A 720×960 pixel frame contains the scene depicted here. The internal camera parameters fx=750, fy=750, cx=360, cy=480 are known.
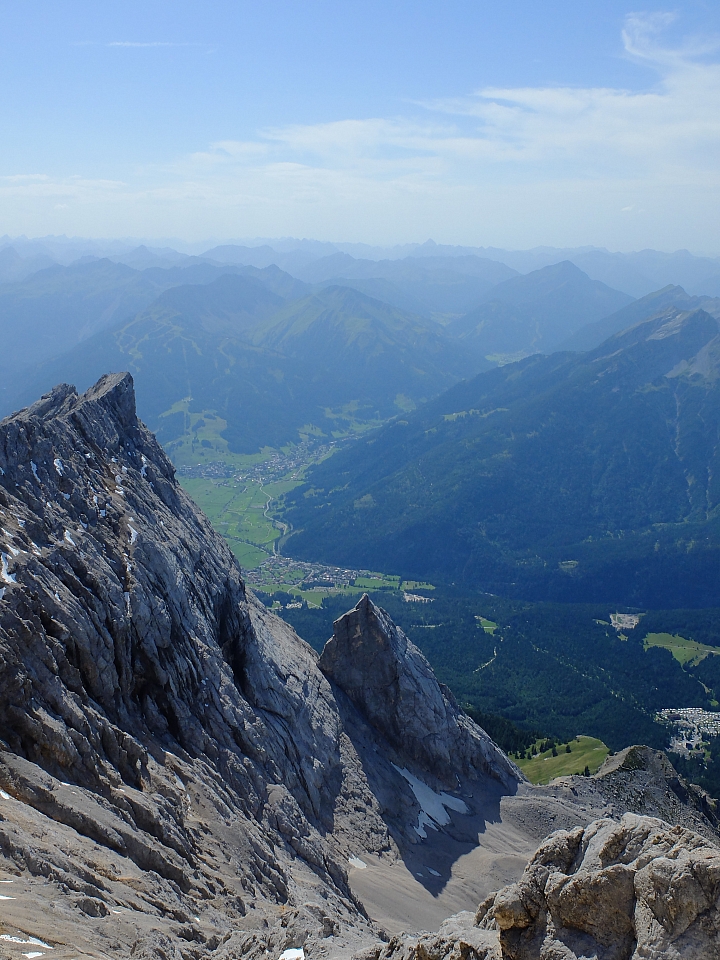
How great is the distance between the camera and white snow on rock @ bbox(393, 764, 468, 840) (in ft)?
219

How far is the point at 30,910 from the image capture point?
2438 centimetres

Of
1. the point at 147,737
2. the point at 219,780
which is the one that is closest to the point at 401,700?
the point at 219,780

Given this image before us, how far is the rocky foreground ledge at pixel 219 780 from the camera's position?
913 inches

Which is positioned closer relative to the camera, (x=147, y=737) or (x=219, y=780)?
(x=147, y=737)

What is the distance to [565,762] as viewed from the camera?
113562 millimetres

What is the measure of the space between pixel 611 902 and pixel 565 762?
101671 mm

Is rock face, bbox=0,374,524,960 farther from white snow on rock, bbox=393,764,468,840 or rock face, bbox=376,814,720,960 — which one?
rock face, bbox=376,814,720,960

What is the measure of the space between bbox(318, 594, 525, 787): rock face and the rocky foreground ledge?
0.22 meters

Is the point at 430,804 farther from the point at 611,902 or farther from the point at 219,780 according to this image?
the point at 611,902

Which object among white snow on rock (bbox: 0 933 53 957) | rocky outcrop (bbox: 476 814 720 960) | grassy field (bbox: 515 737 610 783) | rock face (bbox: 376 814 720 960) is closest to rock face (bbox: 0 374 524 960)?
white snow on rock (bbox: 0 933 53 957)

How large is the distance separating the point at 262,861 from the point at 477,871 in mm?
28461

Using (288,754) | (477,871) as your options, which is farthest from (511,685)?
(288,754)

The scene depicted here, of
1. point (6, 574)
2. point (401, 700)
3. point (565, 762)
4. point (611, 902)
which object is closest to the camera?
point (611, 902)

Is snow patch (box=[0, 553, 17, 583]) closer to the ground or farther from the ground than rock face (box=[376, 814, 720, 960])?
farther from the ground
